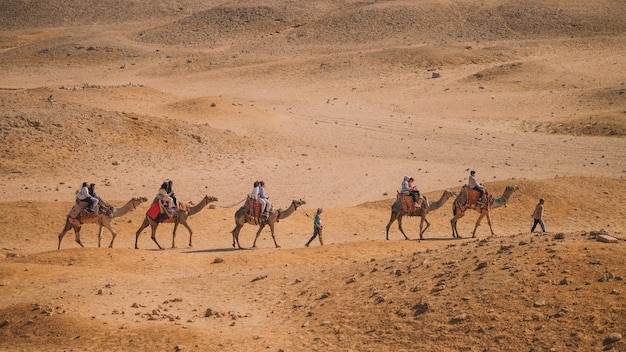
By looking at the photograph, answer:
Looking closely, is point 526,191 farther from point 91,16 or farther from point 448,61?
point 91,16

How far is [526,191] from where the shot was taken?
26.7 metres

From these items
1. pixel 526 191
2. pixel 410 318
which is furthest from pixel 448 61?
pixel 410 318

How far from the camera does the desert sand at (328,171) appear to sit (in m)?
13.5

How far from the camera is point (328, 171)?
32.8 metres

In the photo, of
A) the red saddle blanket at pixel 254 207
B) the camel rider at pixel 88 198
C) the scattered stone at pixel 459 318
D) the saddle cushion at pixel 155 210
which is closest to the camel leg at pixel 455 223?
the red saddle blanket at pixel 254 207

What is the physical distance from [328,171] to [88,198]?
1255 cm

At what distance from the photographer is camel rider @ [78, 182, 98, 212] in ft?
72.5

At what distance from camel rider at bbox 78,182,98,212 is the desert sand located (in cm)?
168

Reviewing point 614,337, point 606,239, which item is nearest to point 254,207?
point 606,239

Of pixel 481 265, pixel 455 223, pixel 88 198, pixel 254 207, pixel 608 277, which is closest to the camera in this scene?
pixel 608 277

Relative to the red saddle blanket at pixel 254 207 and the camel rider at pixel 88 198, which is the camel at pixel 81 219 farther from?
the red saddle blanket at pixel 254 207

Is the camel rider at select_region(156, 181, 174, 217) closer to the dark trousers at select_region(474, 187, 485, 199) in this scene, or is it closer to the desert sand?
the desert sand

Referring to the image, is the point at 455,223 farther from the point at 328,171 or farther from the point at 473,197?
the point at 328,171

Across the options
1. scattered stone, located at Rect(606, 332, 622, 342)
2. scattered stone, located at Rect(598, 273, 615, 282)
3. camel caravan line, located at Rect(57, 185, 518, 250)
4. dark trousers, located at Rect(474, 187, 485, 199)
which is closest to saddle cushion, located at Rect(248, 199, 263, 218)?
camel caravan line, located at Rect(57, 185, 518, 250)
